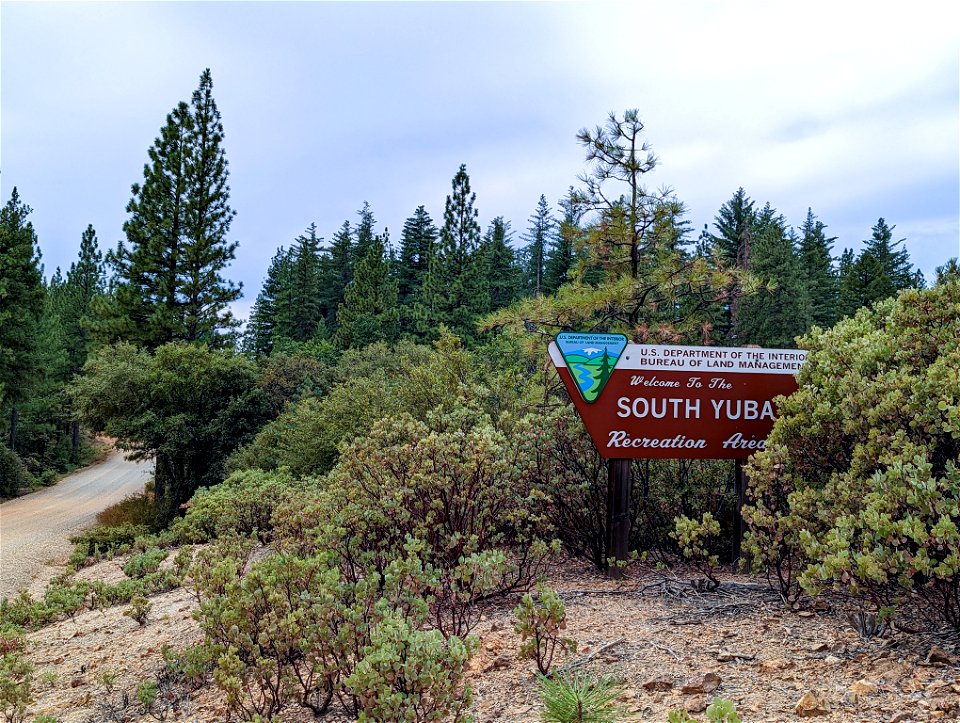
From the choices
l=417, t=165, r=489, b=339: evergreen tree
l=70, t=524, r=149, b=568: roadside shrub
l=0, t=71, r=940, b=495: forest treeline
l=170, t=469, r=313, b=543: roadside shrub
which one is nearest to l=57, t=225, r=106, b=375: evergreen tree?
l=0, t=71, r=940, b=495: forest treeline

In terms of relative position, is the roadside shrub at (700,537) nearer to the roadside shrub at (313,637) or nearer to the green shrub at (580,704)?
the green shrub at (580,704)

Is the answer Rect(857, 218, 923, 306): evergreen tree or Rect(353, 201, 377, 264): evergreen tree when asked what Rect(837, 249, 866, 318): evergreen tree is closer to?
Rect(857, 218, 923, 306): evergreen tree

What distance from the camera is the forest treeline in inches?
326

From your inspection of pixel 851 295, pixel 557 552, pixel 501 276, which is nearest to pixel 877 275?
pixel 851 295

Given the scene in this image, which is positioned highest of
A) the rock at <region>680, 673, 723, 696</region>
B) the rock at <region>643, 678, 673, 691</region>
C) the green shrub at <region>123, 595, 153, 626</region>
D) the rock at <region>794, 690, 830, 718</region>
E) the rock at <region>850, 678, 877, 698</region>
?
the rock at <region>850, 678, 877, 698</region>

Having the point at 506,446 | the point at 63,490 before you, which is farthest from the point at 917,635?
the point at 63,490

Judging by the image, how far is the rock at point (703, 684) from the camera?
3066 mm

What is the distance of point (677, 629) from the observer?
3879mm

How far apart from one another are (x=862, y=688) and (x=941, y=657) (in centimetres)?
50

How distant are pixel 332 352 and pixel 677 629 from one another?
30.9 metres

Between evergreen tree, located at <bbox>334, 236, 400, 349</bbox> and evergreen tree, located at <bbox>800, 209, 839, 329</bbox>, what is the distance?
68.9 feet

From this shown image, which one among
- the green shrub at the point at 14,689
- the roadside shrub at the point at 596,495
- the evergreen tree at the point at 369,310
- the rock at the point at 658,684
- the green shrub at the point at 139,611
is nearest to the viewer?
the rock at the point at 658,684

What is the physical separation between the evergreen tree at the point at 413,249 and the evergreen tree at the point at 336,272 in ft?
15.8

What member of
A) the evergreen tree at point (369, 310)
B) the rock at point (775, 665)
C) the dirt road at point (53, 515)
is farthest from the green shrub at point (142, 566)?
the evergreen tree at point (369, 310)
